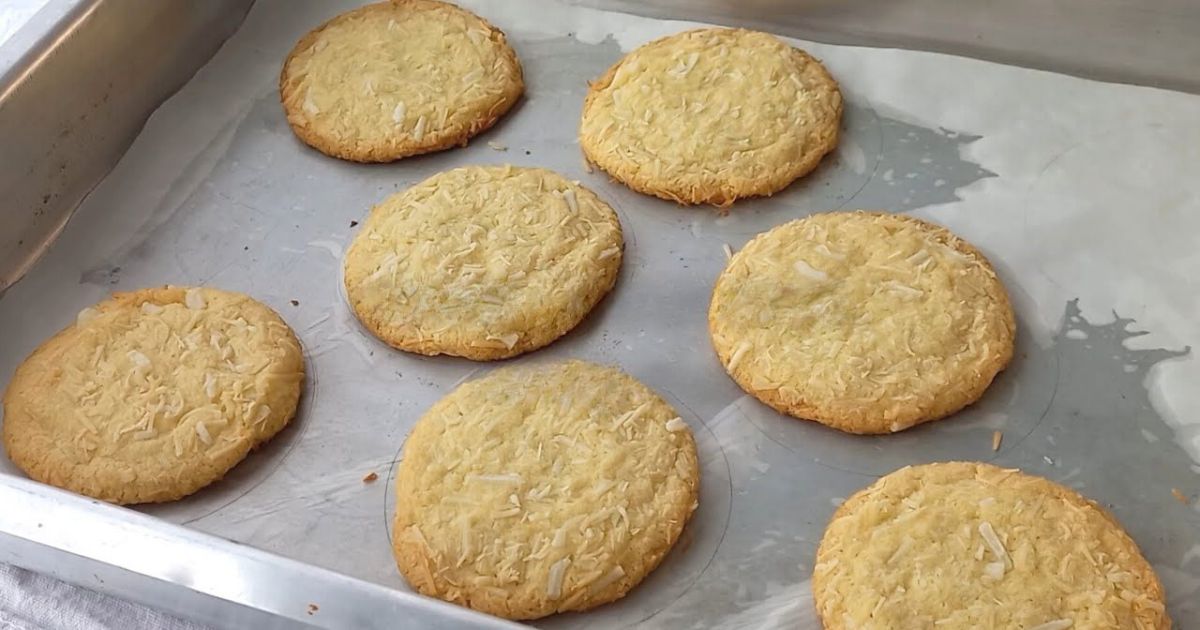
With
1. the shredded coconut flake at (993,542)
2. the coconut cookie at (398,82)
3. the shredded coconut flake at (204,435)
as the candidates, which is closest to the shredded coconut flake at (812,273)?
the shredded coconut flake at (993,542)

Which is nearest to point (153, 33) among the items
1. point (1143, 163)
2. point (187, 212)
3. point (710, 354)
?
point (187, 212)

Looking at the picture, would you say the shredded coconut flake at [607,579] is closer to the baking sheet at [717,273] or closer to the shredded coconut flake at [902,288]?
the baking sheet at [717,273]

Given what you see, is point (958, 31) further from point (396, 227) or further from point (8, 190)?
point (8, 190)

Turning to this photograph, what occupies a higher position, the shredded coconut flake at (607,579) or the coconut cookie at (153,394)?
the coconut cookie at (153,394)

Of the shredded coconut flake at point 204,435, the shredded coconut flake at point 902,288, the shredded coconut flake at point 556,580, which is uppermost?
the shredded coconut flake at point 204,435

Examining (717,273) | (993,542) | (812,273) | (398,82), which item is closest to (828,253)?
(812,273)

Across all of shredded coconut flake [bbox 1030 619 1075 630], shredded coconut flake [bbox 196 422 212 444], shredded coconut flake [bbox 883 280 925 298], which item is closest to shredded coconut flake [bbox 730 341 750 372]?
shredded coconut flake [bbox 883 280 925 298]

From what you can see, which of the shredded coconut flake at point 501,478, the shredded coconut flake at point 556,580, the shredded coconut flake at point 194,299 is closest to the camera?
the shredded coconut flake at point 556,580
